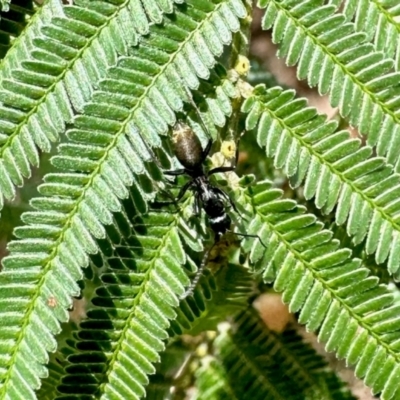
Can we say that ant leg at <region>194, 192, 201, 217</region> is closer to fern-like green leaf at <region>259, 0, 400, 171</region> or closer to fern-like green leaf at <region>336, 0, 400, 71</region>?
fern-like green leaf at <region>259, 0, 400, 171</region>

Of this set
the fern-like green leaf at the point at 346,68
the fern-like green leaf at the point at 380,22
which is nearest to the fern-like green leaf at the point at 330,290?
the fern-like green leaf at the point at 346,68

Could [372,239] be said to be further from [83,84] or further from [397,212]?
[83,84]

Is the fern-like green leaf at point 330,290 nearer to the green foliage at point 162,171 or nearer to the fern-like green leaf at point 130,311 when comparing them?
the green foliage at point 162,171

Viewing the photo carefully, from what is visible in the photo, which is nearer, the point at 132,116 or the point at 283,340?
the point at 132,116

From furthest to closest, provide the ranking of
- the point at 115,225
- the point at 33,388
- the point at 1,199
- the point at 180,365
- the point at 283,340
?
the point at 180,365, the point at 283,340, the point at 115,225, the point at 1,199, the point at 33,388

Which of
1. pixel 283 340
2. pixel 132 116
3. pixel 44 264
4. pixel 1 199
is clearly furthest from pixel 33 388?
pixel 283 340

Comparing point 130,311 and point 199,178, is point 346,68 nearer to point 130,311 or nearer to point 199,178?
point 199,178

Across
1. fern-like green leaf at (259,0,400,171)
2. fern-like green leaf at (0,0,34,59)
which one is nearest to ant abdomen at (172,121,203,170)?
fern-like green leaf at (259,0,400,171)
